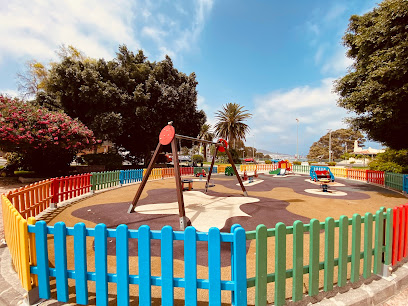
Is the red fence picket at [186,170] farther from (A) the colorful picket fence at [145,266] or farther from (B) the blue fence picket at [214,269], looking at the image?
(B) the blue fence picket at [214,269]

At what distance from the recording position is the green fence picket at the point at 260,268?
2330 mm

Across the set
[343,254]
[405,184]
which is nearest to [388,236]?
[343,254]

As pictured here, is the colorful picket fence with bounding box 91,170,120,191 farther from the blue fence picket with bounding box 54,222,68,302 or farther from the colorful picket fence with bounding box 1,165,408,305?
the blue fence picket with bounding box 54,222,68,302

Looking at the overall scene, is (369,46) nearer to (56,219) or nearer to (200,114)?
(56,219)

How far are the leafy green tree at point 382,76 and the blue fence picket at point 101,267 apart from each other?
1175cm

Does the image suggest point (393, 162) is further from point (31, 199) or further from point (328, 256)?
point (31, 199)

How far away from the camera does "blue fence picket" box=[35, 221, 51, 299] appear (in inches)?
103

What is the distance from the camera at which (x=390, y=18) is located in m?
9.12

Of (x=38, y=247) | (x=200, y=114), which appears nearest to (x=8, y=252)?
(x=38, y=247)

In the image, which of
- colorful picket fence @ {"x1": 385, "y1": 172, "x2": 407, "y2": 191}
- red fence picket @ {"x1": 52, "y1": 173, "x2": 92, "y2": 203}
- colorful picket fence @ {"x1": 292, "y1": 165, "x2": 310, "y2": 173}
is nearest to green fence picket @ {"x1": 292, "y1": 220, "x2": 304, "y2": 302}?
red fence picket @ {"x1": 52, "y1": 173, "x2": 92, "y2": 203}

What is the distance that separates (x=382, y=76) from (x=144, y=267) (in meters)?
11.8

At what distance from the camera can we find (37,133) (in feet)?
41.7

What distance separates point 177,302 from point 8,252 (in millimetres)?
3663

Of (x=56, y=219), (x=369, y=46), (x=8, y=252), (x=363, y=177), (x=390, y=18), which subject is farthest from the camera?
(x=363, y=177)
